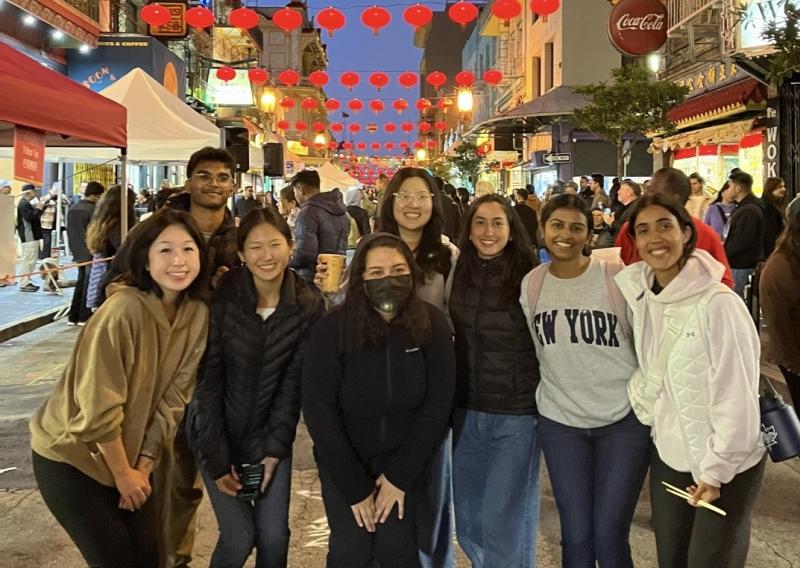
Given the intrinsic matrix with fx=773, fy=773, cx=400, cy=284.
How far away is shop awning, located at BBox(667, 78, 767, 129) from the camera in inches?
510

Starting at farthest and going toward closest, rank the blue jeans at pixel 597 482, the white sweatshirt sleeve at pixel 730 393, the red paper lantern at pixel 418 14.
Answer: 1. the red paper lantern at pixel 418 14
2. the blue jeans at pixel 597 482
3. the white sweatshirt sleeve at pixel 730 393

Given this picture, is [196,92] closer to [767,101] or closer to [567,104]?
[567,104]

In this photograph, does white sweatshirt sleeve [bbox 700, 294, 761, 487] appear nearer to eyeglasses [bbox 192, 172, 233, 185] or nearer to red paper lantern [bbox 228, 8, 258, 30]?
eyeglasses [bbox 192, 172, 233, 185]

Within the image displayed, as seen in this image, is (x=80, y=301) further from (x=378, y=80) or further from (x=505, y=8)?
(x=378, y=80)

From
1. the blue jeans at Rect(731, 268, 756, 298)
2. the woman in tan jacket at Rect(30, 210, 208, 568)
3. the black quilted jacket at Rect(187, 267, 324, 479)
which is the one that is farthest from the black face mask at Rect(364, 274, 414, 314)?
the blue jeans at Rect(731, 268, 756, 298)

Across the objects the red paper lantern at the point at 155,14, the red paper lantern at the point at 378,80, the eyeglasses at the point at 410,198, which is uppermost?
the red paper lantern at the point at 378,80

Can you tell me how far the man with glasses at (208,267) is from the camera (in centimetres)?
334

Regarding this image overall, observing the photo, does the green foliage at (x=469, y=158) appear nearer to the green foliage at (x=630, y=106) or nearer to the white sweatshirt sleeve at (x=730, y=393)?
the green foliage at (x=630, y=106)

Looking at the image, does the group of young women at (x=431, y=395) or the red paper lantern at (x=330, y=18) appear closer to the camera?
the group of young women at (x=431, y=395)

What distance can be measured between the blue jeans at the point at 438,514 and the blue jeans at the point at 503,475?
0.10 m

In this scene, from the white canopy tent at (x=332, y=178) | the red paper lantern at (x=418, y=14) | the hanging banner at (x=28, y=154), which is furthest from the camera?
the white canopy tent at (x=332, y=178)

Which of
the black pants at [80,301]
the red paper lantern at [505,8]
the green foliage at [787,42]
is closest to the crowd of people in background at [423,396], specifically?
the green foliage at [787,42]

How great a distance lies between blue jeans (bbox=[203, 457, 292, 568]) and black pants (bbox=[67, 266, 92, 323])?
903 cm

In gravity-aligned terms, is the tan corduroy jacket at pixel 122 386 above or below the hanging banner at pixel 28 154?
below
